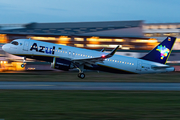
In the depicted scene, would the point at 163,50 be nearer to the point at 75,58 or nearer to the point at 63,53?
the point at 75,58

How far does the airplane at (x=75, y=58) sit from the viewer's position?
2850cm

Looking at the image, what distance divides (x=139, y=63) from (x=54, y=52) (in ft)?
38.7

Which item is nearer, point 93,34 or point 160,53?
point 160,53

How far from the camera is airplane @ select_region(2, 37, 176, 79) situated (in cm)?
2850

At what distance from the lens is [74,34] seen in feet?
240

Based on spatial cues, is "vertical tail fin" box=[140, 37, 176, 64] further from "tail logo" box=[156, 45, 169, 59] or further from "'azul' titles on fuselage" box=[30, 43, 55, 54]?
"'azul' titles on fuselage" box=[30, 43, 55, 54]

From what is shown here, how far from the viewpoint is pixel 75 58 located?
97.1ft

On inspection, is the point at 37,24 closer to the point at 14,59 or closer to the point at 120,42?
the point at 120,42
